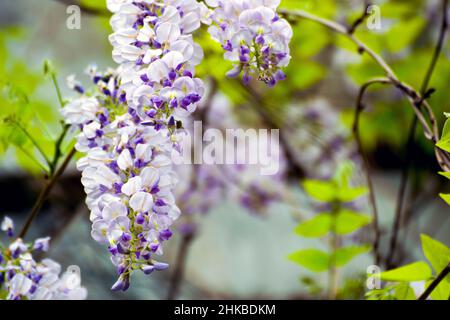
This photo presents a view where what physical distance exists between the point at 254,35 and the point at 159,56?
0.30ft

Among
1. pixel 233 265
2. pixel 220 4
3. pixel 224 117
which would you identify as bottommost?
pixel 220 4

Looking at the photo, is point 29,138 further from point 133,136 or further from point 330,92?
point 330,92

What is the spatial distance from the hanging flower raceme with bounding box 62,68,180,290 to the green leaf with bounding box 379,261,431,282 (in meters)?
0.23

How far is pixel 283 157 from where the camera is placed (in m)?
1.64

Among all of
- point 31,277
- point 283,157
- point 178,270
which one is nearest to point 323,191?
point 31,277

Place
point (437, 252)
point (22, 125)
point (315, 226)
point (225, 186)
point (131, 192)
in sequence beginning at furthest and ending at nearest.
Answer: point (225, 186)
point (315, 226)
point (22, 125)
point (437, 252)
point (131, 192)

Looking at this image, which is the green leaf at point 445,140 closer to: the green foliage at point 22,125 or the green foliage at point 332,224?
the green foliage at point 332,224

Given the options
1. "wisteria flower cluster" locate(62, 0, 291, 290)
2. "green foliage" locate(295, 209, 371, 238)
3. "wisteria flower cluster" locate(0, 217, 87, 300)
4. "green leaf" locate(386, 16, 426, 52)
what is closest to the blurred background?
"green leaf" locate(386, 16, 426, 52)

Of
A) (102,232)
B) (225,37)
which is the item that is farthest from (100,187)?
(225,37)

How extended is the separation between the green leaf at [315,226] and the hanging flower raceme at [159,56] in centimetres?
37

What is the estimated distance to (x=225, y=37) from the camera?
58cm

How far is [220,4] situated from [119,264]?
0.26 m

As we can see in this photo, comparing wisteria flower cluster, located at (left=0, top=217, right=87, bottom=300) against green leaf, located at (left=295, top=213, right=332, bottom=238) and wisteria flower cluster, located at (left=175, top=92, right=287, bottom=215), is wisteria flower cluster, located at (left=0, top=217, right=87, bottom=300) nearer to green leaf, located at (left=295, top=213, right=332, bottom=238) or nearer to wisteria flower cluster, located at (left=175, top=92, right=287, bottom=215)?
green leaf, located at (left=295, top=213, right=332, bottom=238)

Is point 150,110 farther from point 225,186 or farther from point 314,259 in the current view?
point 225,186
